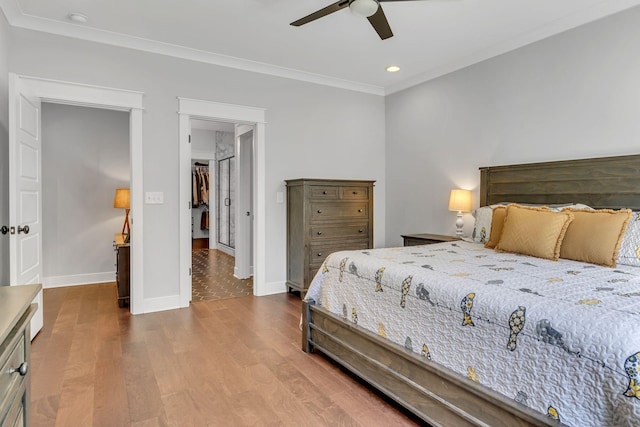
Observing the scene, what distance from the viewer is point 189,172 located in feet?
13.0

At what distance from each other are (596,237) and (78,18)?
4275mm

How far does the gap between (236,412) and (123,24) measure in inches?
129

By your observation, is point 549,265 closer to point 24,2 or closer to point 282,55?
point 282,55

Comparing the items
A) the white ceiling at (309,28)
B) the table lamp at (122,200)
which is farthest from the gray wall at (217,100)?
the table lamp at (122,200)

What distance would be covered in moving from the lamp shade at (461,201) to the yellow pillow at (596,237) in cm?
138

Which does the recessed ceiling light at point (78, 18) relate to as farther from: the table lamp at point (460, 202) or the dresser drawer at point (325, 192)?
the table lamp at point (460, 202)

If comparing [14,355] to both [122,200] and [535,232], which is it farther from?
[122,200]

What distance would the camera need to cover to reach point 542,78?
3482mm

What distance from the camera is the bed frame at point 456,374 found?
1.59 meters

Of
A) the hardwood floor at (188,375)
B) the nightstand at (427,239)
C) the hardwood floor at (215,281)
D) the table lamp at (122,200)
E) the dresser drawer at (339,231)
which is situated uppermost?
the table lamp at (122,200)

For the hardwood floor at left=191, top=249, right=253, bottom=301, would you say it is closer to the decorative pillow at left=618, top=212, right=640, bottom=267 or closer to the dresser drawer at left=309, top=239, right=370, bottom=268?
the dresser drawer at left=309, top=239, right=370, bottom=268

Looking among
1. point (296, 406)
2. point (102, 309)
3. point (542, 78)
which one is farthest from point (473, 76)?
point (102, 309)

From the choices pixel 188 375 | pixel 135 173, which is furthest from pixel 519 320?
pixel 135 173

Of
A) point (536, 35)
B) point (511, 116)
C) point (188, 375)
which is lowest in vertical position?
point (188, 375)
